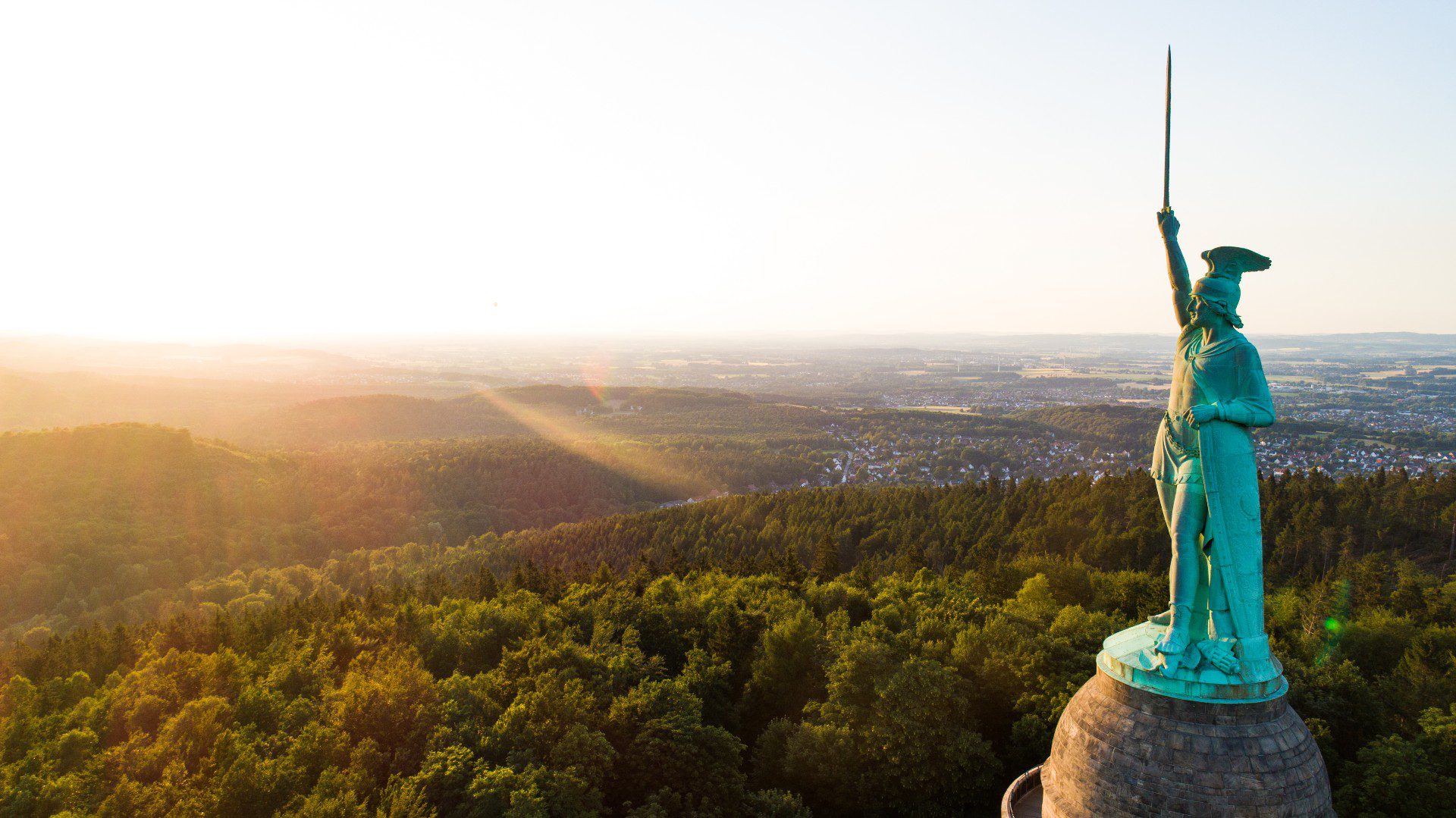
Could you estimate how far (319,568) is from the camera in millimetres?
71000

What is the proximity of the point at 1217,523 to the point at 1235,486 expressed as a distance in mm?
690

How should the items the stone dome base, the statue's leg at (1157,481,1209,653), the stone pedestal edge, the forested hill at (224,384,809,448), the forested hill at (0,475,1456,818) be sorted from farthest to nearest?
1. the forested hill at (224,384,809,448)
2. the forested hill at (0,475,1456,818)
3. the stone pedestal edge
4. the statue's leg at (1157,481,1209,653)
5. the stone dome base

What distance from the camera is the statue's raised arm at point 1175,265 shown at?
13.3m

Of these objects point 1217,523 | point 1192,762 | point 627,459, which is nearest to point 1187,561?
point 1217,523

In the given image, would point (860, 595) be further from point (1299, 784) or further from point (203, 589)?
point (203, 589)

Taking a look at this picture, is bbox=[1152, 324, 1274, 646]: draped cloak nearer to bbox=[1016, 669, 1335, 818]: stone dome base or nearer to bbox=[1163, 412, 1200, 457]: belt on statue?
bbox=[1163, 412, 1200, 457]: belt on statue

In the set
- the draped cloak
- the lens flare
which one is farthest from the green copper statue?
the lens flare

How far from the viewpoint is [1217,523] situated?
12.6 metres

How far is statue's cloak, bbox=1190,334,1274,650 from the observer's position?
12.5 meters

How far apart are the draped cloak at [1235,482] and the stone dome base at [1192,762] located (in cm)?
143

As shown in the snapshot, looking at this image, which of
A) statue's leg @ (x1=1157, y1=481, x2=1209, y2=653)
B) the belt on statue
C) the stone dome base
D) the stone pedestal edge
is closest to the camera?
the stone dome base

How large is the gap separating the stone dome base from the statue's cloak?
1.44 m

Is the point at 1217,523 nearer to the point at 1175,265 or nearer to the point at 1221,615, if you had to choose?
the point at 1221,615

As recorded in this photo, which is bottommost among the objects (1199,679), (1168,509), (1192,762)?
(1192,762)
